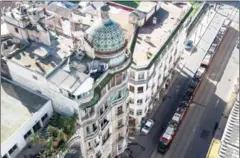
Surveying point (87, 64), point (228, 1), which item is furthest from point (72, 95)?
point (228, 1)

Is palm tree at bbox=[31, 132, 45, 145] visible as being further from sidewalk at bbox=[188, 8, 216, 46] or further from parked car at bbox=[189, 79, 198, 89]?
sidewalk at bbox=[188, 8, 216, 46]

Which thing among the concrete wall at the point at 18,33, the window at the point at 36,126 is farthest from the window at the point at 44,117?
the concrete wall at the point at 18,33

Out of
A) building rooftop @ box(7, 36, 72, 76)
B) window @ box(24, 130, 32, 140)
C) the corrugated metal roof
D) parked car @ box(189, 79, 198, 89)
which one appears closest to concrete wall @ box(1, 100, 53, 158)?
window @ box(24, 130, 32, 140)

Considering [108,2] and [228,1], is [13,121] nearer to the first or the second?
[108,2]

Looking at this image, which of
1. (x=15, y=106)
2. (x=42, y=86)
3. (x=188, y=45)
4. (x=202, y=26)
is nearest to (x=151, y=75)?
(x=42, y=86)

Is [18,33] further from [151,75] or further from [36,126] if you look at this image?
[151,75]

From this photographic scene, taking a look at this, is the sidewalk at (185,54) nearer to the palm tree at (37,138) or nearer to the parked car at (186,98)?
the parked car at (186,98)
